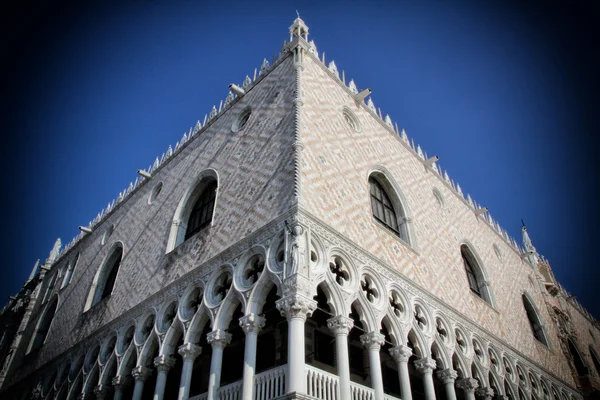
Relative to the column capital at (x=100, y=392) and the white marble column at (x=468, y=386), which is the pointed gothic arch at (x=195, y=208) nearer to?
the column capital at (x=100, y=392)

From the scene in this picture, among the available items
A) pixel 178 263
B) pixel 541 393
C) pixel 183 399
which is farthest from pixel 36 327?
pixel 541 393

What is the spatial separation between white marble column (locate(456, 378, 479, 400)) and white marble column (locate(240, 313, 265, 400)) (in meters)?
5.53

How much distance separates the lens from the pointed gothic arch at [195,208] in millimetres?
11734

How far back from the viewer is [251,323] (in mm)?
7531

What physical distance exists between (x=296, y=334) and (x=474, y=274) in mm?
10029

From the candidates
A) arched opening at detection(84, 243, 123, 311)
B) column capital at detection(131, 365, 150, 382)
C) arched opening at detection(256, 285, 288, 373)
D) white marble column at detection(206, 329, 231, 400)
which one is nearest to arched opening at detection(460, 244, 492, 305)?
arched opening at detection(256, 285, 288, 373)

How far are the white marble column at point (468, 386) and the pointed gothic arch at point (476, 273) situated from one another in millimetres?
4366

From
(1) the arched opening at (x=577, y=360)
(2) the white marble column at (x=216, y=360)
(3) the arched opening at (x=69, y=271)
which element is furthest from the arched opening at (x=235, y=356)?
(1) the arched opening at (x=577, y=360)

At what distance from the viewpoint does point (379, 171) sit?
40.0ft

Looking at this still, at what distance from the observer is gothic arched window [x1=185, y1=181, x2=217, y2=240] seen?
11.5 metres

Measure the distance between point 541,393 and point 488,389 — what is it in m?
3.78

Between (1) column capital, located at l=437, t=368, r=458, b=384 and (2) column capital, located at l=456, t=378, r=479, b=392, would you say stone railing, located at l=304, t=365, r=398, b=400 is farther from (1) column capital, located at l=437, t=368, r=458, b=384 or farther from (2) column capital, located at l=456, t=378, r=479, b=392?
(2) column capital, located at l=456, t=378, r=479, b=392

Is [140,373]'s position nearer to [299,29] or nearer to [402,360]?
[402,360]

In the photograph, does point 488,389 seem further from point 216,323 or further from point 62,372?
point 62,372
